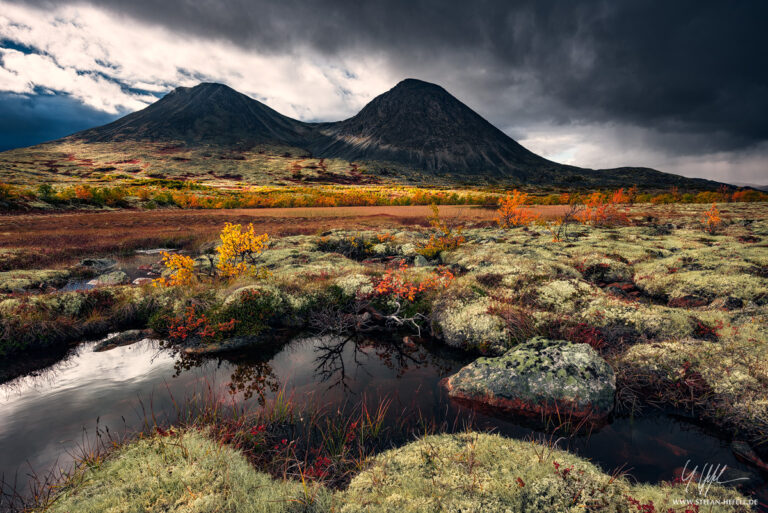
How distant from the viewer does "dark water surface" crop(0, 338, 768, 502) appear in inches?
245

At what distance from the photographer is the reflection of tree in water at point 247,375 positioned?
8696 mm

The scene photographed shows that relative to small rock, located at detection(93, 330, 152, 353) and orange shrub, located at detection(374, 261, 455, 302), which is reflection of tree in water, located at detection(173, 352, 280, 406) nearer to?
small rock, located at detection(93, 330, 152, 353)

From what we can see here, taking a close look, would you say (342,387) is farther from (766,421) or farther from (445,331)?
(766,421)

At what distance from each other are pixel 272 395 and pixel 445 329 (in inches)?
253

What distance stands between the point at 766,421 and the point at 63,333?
20.7 meters

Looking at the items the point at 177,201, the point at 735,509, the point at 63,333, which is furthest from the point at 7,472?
the point at 177,201

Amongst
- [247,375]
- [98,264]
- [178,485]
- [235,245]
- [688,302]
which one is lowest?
[247,375]

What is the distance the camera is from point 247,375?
9484mm

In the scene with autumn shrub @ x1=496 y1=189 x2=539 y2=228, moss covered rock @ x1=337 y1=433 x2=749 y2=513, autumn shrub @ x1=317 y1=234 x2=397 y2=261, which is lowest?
moss covered rock @ x1=337 y1=433 x2=749 y2=513

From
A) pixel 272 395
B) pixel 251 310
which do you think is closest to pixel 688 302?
pixel 272 395

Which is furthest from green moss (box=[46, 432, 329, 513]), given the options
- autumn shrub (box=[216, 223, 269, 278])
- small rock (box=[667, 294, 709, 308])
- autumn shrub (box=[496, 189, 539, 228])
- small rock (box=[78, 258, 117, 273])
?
autumn shrub (box=[496, 189, 539, 228])

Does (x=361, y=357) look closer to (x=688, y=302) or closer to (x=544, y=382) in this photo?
(x=544, y=382)
